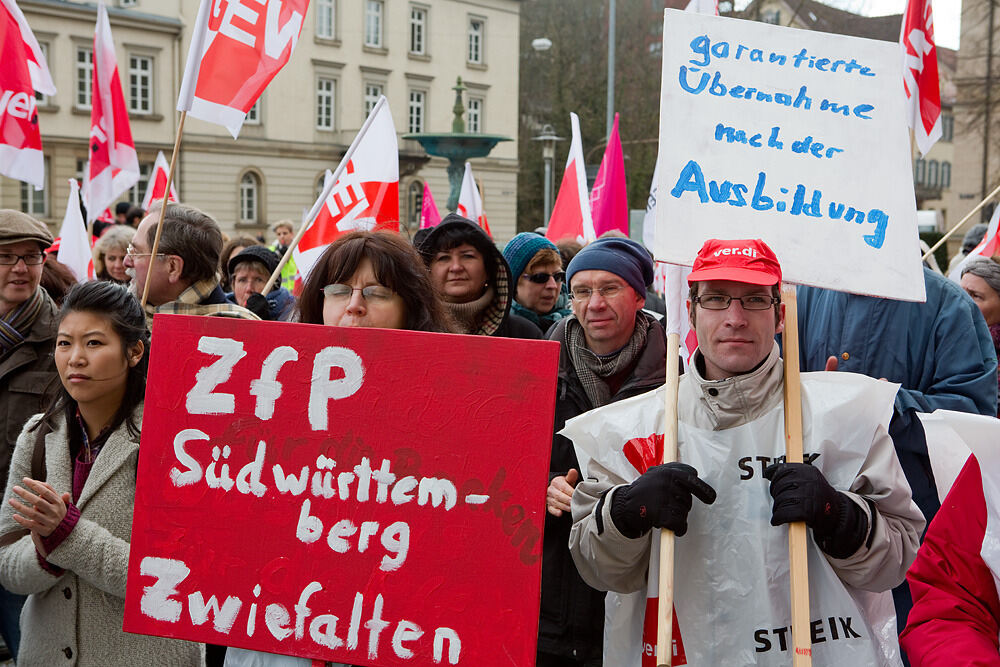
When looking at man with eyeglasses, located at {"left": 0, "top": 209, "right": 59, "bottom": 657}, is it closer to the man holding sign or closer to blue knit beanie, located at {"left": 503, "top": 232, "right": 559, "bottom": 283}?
blue knit beanie, located at {"left": 503, "top": 232, "right": 559, "bottom": 283}

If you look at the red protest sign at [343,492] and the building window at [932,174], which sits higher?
the building window at [932,174]

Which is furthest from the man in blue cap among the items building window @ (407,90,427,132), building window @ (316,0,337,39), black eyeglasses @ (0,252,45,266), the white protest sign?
building window @ (407,90,427,132)

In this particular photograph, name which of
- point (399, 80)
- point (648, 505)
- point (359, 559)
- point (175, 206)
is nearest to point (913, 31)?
point (175, 206)

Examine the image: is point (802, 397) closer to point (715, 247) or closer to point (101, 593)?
point (715, 247)

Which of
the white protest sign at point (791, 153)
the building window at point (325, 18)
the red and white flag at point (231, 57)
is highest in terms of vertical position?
the building window at point (325, 18)

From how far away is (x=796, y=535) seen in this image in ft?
7.59

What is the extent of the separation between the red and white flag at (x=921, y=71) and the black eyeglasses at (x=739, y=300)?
3.49 m

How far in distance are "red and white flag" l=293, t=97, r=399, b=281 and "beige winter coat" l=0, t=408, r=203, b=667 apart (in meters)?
3.16

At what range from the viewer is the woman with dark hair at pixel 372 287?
2.72m

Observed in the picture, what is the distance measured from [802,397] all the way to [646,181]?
39010 mm

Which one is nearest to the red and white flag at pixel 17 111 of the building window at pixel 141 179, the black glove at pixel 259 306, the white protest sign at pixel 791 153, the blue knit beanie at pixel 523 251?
the black glove at pixel 259 306

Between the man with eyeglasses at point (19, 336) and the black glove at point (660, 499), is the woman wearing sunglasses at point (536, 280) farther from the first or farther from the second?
the black glove at point (660, 499)

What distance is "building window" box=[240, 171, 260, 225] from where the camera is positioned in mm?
40688

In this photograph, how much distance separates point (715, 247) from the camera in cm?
259
